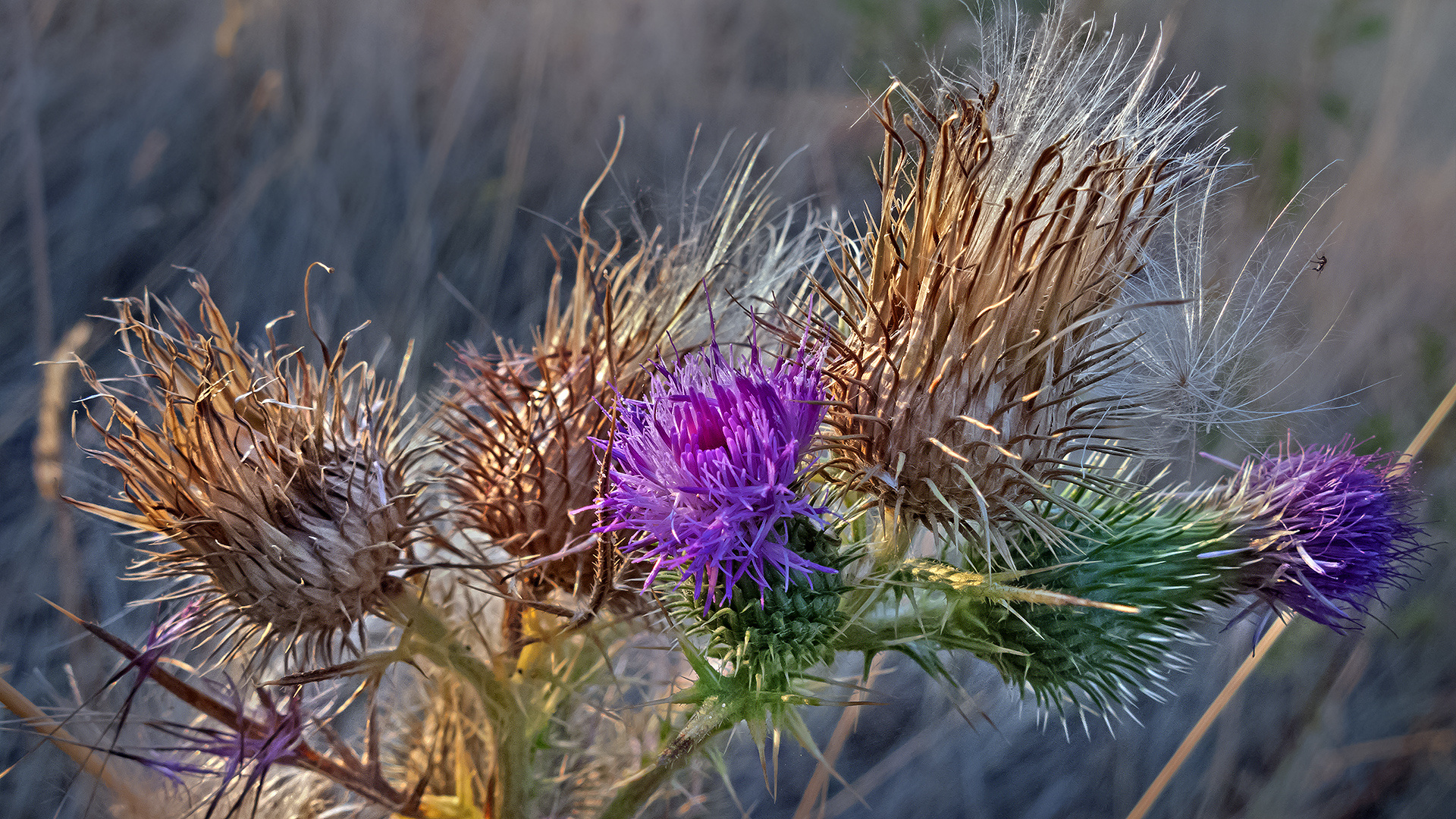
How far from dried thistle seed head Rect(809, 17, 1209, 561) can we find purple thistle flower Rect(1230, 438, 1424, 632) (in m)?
0.48

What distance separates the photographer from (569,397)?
70.1 inches

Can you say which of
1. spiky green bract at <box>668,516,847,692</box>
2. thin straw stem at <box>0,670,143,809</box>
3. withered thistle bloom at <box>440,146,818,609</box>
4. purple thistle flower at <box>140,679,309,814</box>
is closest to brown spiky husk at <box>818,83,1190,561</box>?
spiky green bract at <box>668,516,847,692</box>

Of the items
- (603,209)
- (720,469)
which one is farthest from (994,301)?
(603,209)

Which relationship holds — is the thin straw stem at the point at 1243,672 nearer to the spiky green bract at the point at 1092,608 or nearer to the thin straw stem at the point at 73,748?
the spiky green bract at the point at 1092,608

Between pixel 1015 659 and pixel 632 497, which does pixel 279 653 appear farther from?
pixel 1015 659

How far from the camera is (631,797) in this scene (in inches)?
67.7

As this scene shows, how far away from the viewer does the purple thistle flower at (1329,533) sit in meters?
1.70

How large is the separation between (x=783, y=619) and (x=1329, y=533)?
3.69ft

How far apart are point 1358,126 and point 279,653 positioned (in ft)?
17.4

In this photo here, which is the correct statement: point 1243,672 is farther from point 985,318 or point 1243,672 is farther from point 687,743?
point 687,743

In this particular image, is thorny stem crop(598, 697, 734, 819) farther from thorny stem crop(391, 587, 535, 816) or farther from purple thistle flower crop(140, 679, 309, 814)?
purple thistle flower crop(140, 679, 309, 814)

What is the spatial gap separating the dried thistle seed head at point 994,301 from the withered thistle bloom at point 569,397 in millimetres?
368

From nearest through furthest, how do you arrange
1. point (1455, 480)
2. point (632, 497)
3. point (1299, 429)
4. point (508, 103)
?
point (632, 497)
point (1299, 429)
point (1455, 480)
point (508, 103)

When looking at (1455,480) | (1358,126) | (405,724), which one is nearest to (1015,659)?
(405,724)
